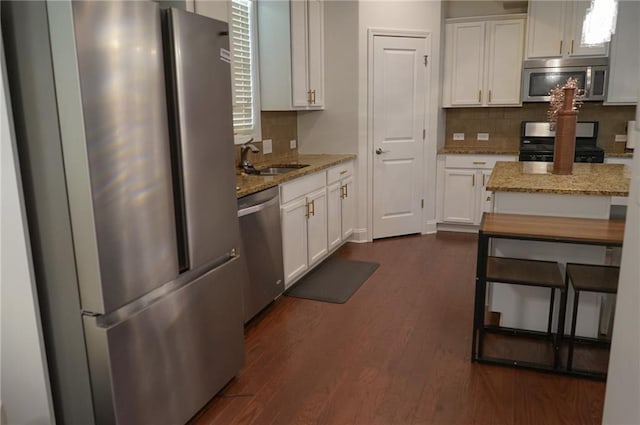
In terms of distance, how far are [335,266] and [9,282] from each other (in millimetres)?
2912

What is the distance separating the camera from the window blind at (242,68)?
12.3 feet

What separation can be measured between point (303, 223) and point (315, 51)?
1.76m

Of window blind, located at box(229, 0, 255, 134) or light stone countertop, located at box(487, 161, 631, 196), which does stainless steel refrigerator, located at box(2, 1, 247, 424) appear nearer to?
window blind, located at box(229, 0, 255, 134)

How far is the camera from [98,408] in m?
1.70

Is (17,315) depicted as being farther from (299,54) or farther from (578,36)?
(578,36)

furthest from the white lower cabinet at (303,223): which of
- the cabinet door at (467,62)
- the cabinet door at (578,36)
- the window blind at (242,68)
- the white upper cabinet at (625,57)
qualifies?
the white upper cabinet at (625,57)

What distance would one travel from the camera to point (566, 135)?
10.3ft

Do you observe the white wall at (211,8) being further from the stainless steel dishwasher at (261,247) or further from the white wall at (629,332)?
the white wall at (629,332)

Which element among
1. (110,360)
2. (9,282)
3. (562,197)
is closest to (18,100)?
(9,282)

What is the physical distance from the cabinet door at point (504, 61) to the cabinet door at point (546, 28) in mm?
150

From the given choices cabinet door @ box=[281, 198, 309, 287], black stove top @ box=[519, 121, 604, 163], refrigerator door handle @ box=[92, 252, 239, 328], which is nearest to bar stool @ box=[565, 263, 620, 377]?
refrigerator door handle @ box=[92, 252, 239, 328]

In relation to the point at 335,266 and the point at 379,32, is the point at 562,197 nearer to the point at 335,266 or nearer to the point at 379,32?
the point at 335,266

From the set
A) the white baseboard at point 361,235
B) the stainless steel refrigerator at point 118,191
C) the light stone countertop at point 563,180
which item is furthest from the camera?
the white baseboard at point 361,235

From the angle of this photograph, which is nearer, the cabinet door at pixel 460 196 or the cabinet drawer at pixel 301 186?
the cabinet drawer at pixel 301 186
